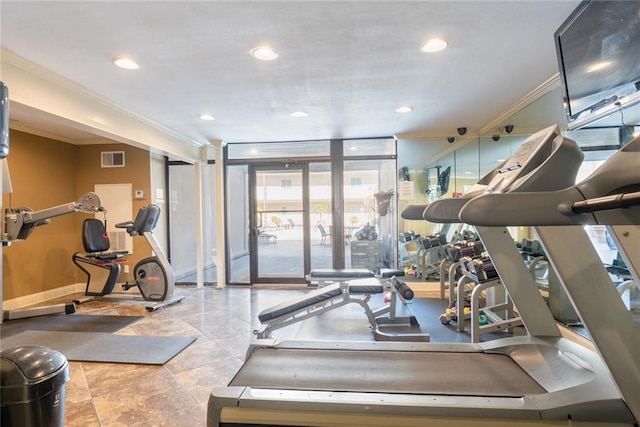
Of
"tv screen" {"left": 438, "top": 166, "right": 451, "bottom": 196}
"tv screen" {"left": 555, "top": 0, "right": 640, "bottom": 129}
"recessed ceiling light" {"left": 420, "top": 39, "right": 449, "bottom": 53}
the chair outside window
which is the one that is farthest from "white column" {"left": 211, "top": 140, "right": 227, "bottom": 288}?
"tv screen" {"left": 555, "top": 0, "right": 640, "bottom": 129}

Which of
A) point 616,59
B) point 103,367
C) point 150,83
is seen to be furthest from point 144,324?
point 616,59

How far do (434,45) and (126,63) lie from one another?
2.33 m

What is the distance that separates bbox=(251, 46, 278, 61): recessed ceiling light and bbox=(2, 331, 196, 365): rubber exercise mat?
8.22 ft

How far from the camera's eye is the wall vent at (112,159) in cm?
519

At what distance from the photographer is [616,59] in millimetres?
1759

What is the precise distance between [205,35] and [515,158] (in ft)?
6.67

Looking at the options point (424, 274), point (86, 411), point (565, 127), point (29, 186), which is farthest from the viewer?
point (424, 274)

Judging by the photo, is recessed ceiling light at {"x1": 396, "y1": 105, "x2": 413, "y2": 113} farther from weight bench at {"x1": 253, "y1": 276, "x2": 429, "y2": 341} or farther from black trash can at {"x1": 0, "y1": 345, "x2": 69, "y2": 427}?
black trash can at {"x1": 0, "y1": 345, "x2": 69, "y2": 427}

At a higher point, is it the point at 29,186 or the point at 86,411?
the point at 29,186

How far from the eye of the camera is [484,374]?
5.77ft

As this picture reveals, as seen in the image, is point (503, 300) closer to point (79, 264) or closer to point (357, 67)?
point (357, 67)

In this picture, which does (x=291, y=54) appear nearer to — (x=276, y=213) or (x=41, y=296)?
(x=276, y=213)

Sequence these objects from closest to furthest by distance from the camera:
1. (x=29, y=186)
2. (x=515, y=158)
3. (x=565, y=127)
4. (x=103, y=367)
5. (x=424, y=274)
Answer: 1. (x=515, y=158)
2. (x=103, y=367)
3. (x=565, y=127)
4. (x=29, y=186)
5. (x=424, y=274)

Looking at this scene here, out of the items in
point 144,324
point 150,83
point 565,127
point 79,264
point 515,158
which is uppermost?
point 150,83
